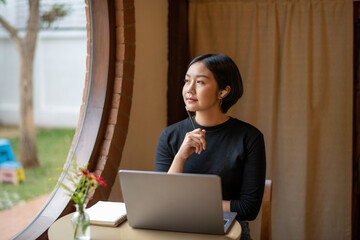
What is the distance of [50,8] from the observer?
7.58m

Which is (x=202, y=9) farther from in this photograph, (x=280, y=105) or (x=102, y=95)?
(x=102, y=95)

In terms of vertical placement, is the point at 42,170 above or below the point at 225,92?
below

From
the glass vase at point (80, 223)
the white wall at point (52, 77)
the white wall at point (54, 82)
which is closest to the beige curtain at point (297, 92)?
the glass vase at point (80, 223)

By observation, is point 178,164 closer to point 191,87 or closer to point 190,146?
point 190,146

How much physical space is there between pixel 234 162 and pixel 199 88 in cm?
33

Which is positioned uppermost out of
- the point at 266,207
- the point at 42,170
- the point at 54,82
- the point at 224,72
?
the point at 54,82

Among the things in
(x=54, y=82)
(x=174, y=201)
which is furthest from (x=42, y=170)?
(x=174, y=201)

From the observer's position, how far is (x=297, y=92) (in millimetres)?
2875

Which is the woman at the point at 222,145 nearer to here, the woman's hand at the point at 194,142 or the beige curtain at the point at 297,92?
the woman's hand at the point at 194,142

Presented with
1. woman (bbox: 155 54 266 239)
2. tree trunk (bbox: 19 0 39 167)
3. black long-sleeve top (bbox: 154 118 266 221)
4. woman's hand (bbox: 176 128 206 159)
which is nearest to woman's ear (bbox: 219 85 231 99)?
woman (bbox: 155 54 266 239)

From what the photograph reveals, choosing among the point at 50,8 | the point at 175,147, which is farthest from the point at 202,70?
the point at 50,8

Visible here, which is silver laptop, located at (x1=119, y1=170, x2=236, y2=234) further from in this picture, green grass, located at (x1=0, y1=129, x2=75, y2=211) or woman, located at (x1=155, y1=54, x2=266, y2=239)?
green grass, located at (x1=0, y1=129, x2=75, y2=211)

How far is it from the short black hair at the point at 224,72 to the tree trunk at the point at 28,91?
5723mm

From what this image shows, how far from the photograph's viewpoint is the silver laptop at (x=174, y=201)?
49.5 inches
